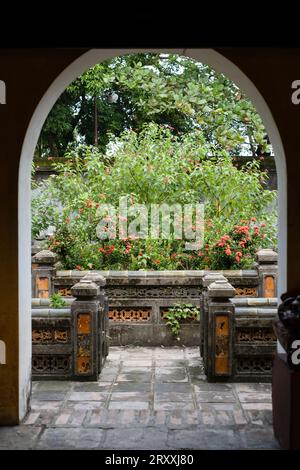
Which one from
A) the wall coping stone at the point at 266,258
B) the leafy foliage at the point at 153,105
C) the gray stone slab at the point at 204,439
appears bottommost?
the gray stone slab at the point at 204,439

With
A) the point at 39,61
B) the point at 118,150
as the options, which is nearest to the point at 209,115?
the point at 118,150

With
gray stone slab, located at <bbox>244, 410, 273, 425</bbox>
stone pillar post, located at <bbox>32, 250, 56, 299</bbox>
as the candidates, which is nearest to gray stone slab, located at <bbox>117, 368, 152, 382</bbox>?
gray stone slab, located at <bbox>244, 410, 273, 425</bbox>

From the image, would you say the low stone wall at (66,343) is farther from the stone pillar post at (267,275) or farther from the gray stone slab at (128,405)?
the stone pillar post at (267,275)

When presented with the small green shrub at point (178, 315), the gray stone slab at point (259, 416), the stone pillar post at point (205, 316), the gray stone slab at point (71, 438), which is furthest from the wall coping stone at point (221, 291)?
the gray stone slab at point (71, 438)

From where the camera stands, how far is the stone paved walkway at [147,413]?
14.6 ft

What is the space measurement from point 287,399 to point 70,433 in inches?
68.3

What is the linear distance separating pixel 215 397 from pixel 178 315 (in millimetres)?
2452

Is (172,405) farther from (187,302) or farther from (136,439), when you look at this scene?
(187,302)

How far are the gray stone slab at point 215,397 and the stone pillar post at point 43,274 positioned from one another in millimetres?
A: 3572

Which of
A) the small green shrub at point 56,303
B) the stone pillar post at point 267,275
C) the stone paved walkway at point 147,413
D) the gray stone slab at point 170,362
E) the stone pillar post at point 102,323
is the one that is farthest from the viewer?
the stone pillar post at point 267,275

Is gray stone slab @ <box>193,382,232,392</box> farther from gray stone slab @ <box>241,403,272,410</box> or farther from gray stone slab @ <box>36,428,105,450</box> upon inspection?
gray stone slab @ <box>36,428,105,450</box>

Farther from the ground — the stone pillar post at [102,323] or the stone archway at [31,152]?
the stone archway at [31,152]

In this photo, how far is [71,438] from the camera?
14.8 ft
